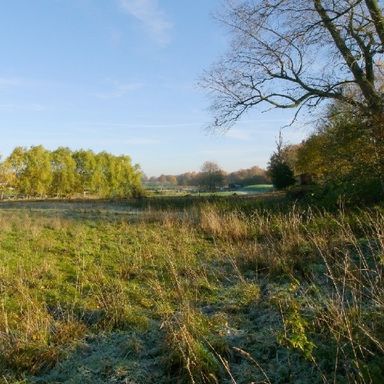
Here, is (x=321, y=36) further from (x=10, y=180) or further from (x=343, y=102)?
(x=10, y=180)

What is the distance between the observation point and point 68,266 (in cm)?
795

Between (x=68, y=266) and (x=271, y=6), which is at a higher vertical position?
(x=271, y=6)

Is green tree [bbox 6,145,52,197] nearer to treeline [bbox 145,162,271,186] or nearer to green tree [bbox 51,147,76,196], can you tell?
green tree [bbox 51,147,76,196]

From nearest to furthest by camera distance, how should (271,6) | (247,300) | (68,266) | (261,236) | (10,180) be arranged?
(247,300)
(68,266)
(261,236)
(271,6)
(10,180)

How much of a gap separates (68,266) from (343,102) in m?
11.1

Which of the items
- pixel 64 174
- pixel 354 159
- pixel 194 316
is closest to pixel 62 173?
pixel 64 174

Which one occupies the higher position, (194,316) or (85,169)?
(85,169)

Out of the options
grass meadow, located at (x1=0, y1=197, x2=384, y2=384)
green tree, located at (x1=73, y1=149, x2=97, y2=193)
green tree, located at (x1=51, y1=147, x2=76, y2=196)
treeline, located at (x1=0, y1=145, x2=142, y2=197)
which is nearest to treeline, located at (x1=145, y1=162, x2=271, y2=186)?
treeline, located at (x1=0, y1=145, x2=142, y2=197)

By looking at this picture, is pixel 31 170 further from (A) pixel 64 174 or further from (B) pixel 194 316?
(B) pixel 194 316

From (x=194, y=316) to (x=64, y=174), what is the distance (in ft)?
163

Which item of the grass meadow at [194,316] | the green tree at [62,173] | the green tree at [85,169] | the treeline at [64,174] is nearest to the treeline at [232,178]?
the treeline at [64,174]

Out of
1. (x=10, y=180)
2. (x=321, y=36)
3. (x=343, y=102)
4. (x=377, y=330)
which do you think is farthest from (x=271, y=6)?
(x=10, y=180)

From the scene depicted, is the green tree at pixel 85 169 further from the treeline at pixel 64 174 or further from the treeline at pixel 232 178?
the treeline at pixel 232 178

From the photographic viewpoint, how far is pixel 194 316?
15.3 feet
